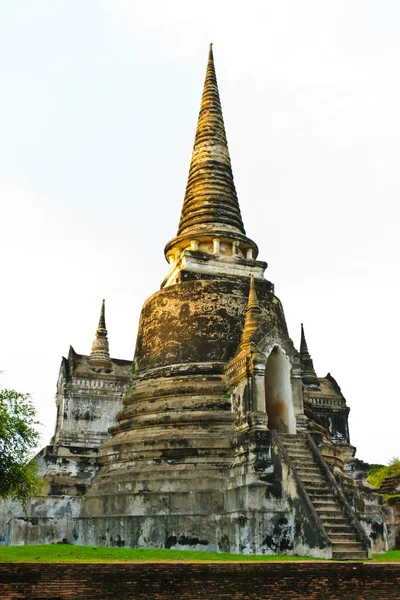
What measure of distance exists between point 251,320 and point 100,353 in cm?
930

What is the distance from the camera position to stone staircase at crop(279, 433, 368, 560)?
12.5m

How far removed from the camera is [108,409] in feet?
74.7

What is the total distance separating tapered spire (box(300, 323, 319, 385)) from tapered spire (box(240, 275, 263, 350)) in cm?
1081

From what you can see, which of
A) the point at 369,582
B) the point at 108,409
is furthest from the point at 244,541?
the point at 108,409

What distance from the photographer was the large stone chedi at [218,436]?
524 inches

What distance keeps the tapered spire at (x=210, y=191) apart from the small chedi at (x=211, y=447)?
0.06m

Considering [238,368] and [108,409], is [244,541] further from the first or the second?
[108,409]

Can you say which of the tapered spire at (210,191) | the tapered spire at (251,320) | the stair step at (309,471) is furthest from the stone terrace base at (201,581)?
the tapered spire at (210,191)

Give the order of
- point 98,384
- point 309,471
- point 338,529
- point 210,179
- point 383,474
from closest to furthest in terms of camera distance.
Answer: point 338,529, point 309,471, point 210,179, point 98,384, point 383,474

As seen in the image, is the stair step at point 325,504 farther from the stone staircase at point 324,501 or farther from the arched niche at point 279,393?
the arched niche at point 279,393

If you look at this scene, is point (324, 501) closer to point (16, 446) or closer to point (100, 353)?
point (16, 446)

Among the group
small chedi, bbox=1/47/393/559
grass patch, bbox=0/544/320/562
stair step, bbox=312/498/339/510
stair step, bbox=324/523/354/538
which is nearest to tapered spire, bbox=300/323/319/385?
small chedi, bbox=1/47/393/559

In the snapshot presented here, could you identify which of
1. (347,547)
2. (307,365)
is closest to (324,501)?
(347,547)

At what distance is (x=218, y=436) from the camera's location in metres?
15.4
